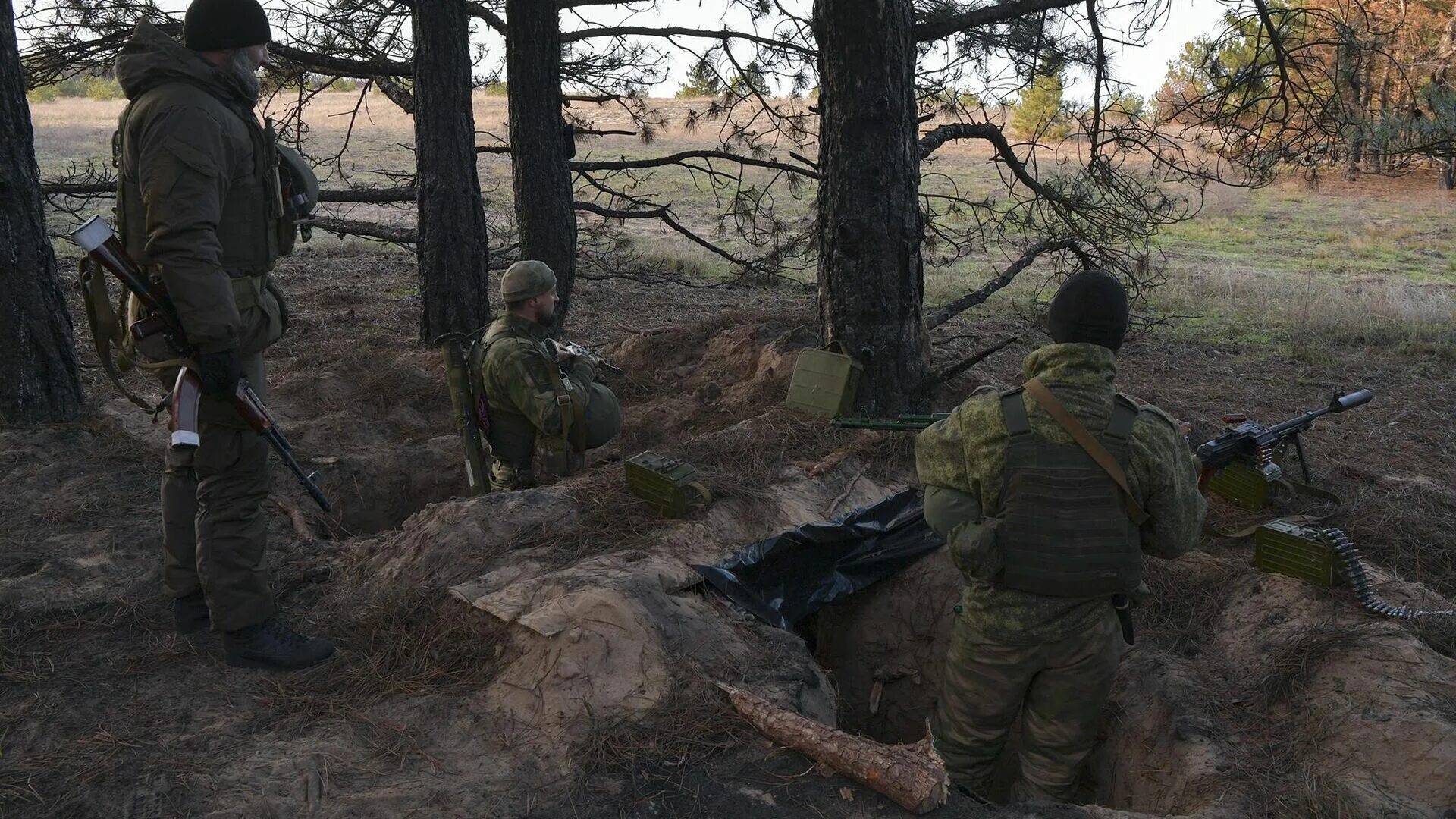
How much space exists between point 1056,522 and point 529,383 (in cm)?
256

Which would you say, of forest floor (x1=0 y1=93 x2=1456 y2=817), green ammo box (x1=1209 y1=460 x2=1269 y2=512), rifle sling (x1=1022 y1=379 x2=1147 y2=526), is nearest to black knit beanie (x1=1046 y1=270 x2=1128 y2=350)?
rifle sling (x1=1022 y1=379 x2=1147 y2=526)

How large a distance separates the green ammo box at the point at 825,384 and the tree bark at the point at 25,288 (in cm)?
410

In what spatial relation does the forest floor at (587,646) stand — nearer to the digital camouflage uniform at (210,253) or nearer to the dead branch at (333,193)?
the digital camouflage uniform at (210,253)

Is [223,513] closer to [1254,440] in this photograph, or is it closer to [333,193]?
[1254,440]

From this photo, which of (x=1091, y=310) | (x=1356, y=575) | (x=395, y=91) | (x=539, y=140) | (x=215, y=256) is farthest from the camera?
(x=395, y=91)

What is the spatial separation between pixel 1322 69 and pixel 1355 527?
2907 millimetres

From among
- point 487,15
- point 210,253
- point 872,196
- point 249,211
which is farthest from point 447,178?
Result: point 210,253

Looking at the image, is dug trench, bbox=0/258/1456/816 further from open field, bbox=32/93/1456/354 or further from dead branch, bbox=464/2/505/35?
dead branch, bbox=464/2/505/35

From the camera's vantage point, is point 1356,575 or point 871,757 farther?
point 1356,575

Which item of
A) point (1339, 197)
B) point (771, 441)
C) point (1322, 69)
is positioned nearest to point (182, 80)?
point (771, 441)

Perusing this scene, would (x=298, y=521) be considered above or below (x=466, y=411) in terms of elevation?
below

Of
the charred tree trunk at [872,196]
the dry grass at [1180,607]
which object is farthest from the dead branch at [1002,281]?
the dry grass at [1180,607]

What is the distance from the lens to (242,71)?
128 inches

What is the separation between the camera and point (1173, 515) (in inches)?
122
